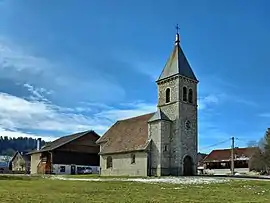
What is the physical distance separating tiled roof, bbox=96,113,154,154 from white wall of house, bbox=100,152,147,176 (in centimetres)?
87

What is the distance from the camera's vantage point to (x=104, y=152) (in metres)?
61.8

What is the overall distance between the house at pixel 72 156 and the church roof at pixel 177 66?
27785mm

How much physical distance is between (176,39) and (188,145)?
15948 mm

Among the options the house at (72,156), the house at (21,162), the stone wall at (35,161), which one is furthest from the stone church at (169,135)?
the house at (21,162)

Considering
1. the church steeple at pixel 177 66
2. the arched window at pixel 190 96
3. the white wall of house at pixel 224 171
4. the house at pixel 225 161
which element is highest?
the church steeple at pixel 177 66

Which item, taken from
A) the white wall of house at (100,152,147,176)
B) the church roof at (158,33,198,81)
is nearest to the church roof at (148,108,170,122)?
the white wall of house at (100,152,147,176)

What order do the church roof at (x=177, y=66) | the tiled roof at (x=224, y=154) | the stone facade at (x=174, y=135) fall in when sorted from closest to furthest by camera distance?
1. the stone facade at (x=174, y=135)
2. the church roof at (x=177, y=66)
3. the tiled roof at (x=224, y=154)

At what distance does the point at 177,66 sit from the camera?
180 feet

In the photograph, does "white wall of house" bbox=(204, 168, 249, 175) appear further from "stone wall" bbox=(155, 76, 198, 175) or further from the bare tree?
the bare tree

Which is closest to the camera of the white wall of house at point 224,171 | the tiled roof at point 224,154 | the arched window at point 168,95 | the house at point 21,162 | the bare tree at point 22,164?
the arched window at point 168,95

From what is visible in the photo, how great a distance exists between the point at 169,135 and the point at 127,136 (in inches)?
344

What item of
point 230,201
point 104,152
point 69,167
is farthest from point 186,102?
point 230,201

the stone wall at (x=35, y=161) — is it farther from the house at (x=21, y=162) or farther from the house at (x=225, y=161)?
the house at (x=225, y=161)

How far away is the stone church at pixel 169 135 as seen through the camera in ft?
171
